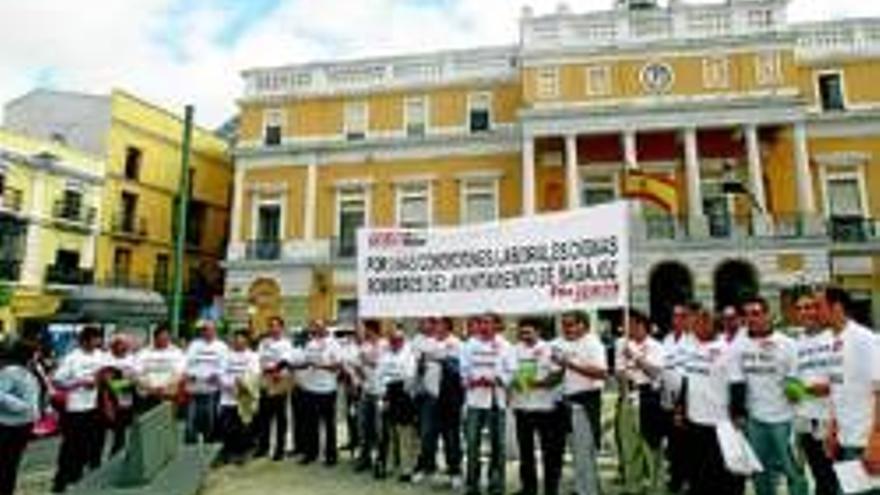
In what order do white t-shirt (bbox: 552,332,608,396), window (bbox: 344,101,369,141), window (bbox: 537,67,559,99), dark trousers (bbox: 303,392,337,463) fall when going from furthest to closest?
window (bbox: 344,101,369,141)
window (bbox: 537,67,559,99)
dark trousers (bbox: 303,392,337,463)
white t-shirt (bbox: 552,332,608,396)

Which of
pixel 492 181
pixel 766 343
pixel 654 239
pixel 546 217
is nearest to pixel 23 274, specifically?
pixel 492 181

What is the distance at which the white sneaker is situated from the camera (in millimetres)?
8609

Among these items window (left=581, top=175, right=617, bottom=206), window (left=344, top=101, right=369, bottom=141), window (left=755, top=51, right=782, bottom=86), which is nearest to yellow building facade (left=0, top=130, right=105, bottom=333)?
window (left=344, top=101, right=369, bottom=141)

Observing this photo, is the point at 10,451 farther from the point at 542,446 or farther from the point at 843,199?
the point at 843,199

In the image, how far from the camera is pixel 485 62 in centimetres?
3228

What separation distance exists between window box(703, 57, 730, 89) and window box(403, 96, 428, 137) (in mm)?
10332

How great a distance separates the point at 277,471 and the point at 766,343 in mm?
5542

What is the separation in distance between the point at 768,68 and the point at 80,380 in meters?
25.3

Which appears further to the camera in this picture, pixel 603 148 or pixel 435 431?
pixel 603 148

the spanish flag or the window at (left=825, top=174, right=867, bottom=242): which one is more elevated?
the window at (left=825, top=174, right=867, bottom=242)

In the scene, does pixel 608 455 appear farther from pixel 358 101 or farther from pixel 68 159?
pixel 68 159

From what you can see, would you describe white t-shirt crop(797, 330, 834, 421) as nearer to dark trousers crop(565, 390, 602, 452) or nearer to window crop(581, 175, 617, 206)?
dark trousers crop(565, 390, 602, 452)

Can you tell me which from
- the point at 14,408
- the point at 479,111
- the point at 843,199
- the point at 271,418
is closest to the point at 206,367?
the point at 271,418

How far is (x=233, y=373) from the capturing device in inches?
403
